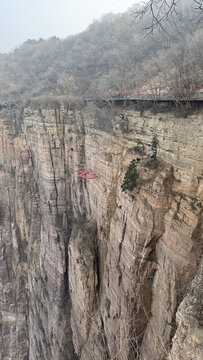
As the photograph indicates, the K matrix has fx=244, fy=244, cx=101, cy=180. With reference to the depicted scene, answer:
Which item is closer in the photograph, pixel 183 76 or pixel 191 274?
pixel 191 274

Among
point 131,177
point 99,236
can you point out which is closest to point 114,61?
point 131,177

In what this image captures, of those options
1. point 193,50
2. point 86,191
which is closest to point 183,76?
point 193,50

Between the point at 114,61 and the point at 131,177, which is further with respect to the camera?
the point at 114,61

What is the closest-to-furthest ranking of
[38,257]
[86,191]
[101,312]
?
[101,312]
[86,191]
[38,257]

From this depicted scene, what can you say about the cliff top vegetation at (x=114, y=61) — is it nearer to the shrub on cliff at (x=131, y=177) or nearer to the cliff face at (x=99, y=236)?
the cliff face at (x=99, y=236)

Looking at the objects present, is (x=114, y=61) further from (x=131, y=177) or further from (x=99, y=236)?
(x=99, y=236)

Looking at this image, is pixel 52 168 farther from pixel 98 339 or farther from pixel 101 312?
pixel 98 339

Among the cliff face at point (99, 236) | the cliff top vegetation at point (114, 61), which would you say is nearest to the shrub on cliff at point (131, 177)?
the cliff face at point (99, 236)

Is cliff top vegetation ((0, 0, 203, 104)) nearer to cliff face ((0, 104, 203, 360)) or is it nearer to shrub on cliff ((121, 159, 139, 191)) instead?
cliff face ((0, 104, 203, 360))
